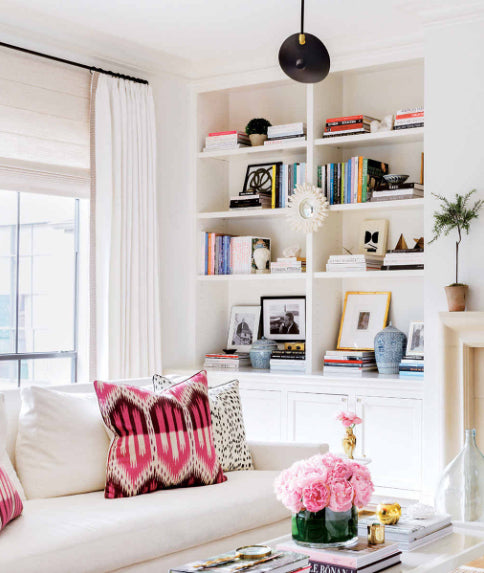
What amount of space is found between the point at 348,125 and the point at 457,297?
134 centimetres

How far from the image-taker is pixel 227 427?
11.7 ft

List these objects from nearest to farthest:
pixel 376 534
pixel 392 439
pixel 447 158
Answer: pixel 376 534
pixel 447 158
pixel 392 439

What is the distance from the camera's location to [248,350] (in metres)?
5.47

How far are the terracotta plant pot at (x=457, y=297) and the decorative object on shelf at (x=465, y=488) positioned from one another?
1.30 m

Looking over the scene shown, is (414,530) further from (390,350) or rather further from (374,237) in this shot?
(374,237)

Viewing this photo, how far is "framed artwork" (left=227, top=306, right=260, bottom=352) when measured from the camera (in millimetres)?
5480

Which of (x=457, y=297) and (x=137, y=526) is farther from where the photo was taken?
(x=457, y=297)

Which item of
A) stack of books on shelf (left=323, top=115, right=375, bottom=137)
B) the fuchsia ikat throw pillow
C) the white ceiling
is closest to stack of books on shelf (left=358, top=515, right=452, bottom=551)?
the fuchsia ikat throw pillow

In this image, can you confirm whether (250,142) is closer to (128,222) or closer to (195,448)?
(128,222)

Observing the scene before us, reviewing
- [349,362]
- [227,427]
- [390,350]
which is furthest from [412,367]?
[227,427]

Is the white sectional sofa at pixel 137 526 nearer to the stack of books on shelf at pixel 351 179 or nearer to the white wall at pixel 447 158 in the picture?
the white wall at pixel 447 158

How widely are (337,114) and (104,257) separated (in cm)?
168

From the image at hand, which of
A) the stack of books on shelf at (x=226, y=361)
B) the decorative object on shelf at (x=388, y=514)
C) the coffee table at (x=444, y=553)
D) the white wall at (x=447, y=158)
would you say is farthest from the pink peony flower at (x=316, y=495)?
the stack of books on shelf at (x=226, y=361)

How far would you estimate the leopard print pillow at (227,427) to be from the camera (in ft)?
11.6
